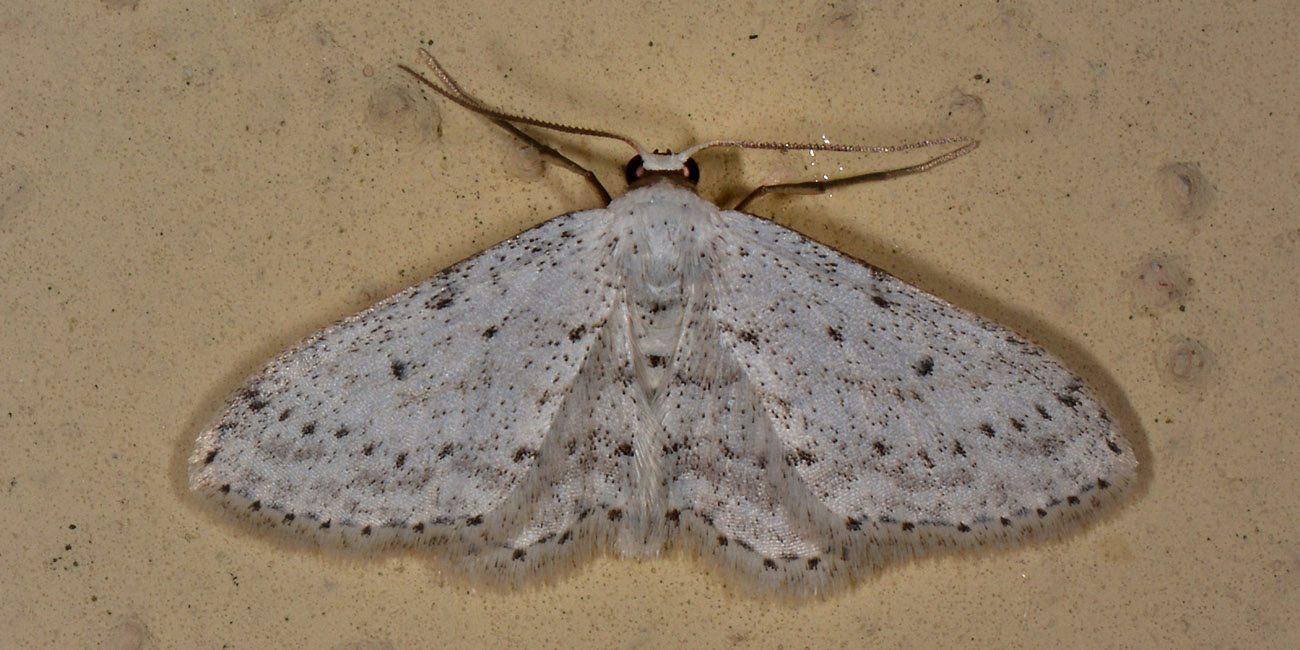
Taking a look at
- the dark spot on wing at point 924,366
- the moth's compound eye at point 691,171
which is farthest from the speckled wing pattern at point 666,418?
the moth's compound eye at point 691,171

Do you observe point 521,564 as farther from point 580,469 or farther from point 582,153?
point 582,153

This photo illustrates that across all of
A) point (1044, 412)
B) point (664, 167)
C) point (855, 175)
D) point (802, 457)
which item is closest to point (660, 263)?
point (664, 167)

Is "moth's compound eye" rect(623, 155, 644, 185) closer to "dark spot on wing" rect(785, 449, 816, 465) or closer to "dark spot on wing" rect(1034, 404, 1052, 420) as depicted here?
"dark spot on wing" rect(785, 449, 816, 465)

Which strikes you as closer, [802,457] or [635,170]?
[802,457]

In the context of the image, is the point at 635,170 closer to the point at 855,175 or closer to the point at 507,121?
the point at 507,121

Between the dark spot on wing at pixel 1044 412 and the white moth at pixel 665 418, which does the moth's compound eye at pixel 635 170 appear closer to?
the white moth at pixel 665 418

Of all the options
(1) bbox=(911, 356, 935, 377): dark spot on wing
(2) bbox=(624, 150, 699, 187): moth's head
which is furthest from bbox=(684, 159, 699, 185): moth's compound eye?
(1) bbox=(911, 356, 935, 377): dark spot on wing

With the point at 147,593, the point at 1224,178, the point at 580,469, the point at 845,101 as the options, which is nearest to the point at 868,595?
the point at 580,469
